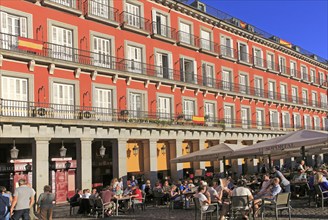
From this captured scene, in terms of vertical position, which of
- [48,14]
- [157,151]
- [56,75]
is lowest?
[157,151]

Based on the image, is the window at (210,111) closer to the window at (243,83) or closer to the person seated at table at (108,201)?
the window at (243,83)

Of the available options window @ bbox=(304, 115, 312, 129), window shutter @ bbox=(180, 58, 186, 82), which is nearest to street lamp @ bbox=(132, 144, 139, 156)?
window shutter @ bbox=(180, 58, 186, 82)

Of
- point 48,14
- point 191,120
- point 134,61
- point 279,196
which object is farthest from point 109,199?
point 191,120

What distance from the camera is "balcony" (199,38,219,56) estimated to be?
34509mm

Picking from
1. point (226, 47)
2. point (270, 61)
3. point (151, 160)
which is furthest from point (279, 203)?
point (270, 61)

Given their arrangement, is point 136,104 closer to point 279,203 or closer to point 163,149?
point 163,149

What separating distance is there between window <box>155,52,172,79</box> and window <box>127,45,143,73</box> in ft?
5.61

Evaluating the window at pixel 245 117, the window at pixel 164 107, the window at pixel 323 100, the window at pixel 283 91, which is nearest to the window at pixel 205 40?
the window at pixel 164 107

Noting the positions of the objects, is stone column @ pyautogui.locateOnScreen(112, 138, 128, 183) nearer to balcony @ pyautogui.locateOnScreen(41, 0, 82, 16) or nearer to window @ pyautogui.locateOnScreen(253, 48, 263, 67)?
balcony @ pyautogui.locateOnScreen(41, 0, 82, 16)

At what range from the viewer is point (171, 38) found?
31453 millimetres

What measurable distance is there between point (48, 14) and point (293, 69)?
3226 cm

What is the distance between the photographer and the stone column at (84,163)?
920 inches

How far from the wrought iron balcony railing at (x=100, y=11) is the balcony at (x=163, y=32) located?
11.7ft

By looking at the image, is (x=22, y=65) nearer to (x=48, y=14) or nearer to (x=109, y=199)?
(x=48, y=14)
